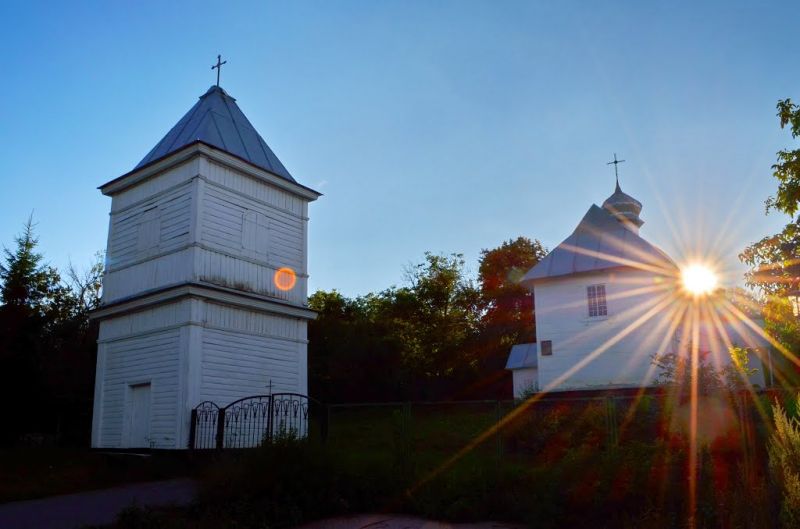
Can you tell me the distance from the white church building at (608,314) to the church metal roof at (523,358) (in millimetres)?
7116

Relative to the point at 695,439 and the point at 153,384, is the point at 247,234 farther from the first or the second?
the point at 695,439

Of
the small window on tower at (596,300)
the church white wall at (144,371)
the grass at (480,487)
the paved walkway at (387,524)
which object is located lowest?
the paved walkway at (387,524)

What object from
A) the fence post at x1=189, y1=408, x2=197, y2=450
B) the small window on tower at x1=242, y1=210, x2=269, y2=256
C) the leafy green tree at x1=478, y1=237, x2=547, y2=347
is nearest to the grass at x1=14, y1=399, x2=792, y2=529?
the fence post at x1=189, y1=408, x2=197, y2=450

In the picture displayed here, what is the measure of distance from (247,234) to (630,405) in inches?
407

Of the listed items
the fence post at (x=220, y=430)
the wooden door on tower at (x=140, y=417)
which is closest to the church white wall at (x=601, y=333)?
the fence post at (x=220, y=430)

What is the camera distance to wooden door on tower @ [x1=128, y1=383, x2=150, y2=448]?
17.0 metres

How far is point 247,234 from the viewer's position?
1872 centimetres

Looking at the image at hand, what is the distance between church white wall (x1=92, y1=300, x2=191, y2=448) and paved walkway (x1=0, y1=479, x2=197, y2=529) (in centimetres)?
207

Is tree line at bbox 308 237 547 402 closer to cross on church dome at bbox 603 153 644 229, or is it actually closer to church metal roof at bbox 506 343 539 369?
church metal roof at bbox 506 343 539 369

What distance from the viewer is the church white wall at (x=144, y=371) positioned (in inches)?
647

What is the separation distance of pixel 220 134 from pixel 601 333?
48.4 ft

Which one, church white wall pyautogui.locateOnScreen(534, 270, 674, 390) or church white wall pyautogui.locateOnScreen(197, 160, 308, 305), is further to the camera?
church white wall pyautogui.locateOnScreen(534, 270, 674, 390)

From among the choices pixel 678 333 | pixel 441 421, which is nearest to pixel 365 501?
pixel 441 421

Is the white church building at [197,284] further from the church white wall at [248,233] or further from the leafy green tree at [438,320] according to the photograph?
the leafy green tree at [438,320]
